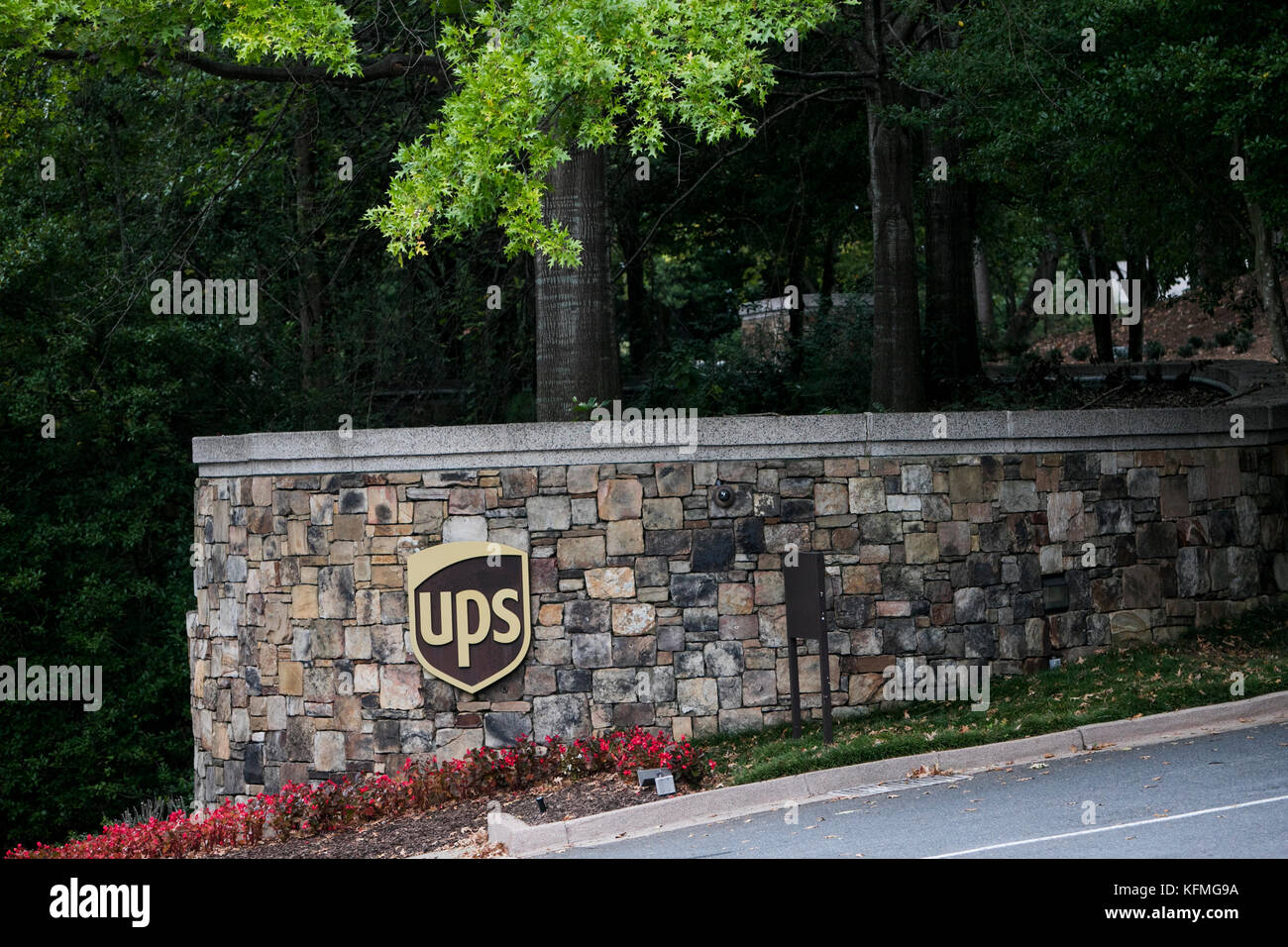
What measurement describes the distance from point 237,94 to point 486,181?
35.6 ft

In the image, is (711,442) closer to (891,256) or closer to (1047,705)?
(1047,705)

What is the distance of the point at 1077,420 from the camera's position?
11.7 m

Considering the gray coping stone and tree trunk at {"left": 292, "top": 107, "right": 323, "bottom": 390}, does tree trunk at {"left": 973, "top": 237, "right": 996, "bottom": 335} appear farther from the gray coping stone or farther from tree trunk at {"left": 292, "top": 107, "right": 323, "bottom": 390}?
the gray coping stone

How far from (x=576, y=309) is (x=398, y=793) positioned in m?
4.95

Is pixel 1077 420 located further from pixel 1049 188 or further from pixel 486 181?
pixel 486 181

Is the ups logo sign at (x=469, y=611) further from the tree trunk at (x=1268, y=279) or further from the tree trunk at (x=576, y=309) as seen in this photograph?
the tree trunk at (x=1268, y=279)

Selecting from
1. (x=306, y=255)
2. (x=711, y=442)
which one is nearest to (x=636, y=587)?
(x=711, y=442)

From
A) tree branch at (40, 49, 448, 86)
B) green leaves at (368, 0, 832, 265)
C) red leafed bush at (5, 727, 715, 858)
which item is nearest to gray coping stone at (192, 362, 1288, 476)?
green leaves at (368, 0, 832, 265)

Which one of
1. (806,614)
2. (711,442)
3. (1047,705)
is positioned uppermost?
(711,442)

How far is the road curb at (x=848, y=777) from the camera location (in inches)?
345

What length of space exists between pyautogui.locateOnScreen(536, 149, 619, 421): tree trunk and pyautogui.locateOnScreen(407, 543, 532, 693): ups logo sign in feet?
6.93

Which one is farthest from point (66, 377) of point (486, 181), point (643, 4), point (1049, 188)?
point (1049, 188)

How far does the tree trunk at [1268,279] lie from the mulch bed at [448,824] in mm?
8424

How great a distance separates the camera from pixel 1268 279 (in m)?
12.9
